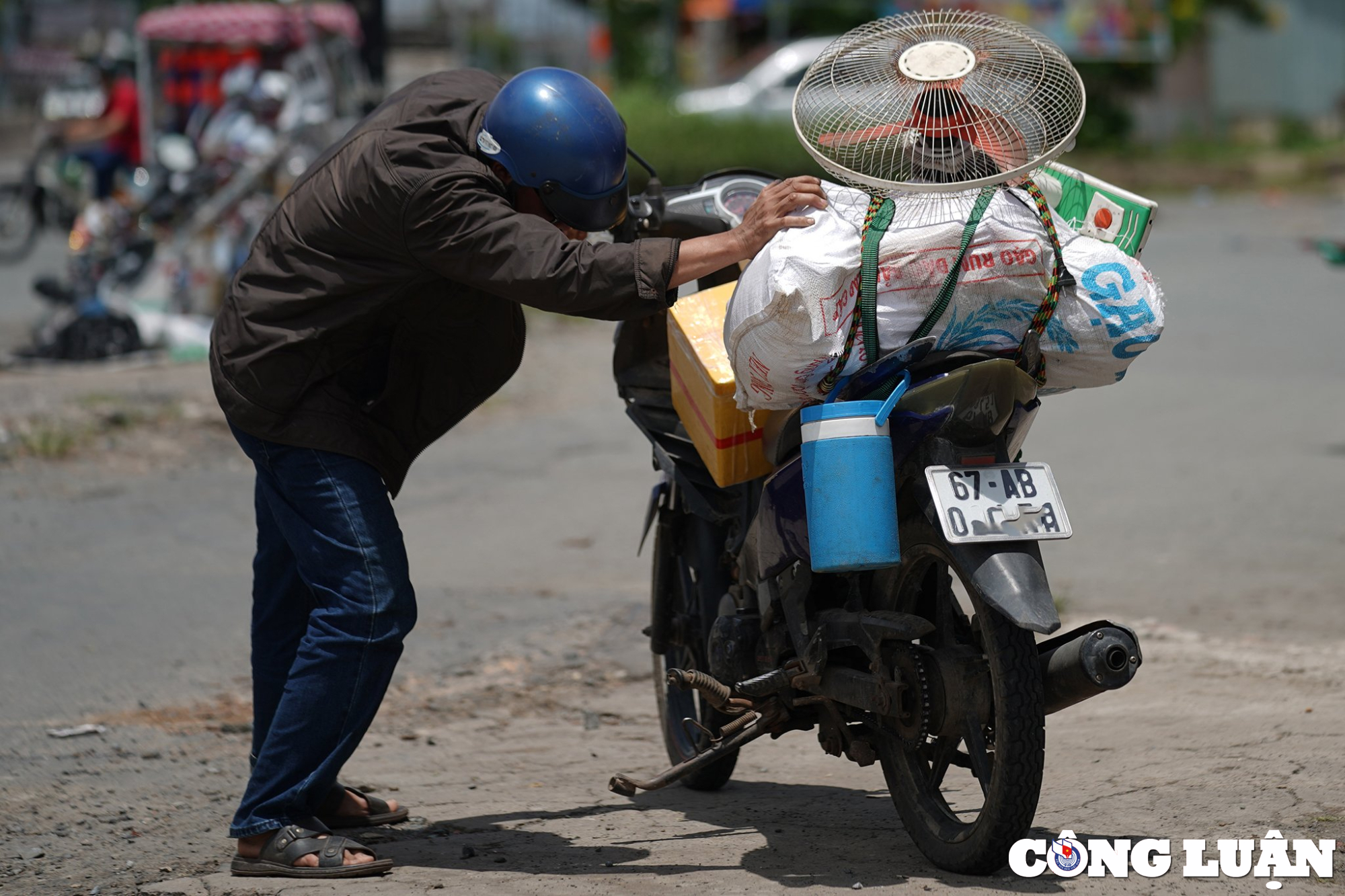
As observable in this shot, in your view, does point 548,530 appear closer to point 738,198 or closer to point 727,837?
point 738,198

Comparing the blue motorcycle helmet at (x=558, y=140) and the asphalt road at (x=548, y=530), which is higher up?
the blue motorcycle helmet at (x=558, y=140)

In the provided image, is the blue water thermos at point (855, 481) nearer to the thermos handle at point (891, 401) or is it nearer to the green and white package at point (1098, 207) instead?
the thermos handle at point (891, 401)

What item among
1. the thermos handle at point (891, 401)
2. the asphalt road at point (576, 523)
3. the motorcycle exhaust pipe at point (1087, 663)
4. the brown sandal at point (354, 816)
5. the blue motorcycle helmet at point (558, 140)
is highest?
the blue motorcycle helmet at point (558, 140)

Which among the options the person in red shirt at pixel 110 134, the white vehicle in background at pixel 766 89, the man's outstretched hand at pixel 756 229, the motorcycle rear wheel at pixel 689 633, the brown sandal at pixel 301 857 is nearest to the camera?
the man's outstretched hand at pixel 756 229

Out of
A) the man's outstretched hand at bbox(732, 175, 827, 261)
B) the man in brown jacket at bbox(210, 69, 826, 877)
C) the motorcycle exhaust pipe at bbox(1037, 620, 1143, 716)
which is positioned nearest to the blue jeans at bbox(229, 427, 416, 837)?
the man in brown jacket at bbox(210, 69, 826, 877)

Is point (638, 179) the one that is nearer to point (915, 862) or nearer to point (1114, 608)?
point (1114, 608)

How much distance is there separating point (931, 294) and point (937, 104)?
0.41 metres

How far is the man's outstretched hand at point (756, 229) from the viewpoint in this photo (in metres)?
2.94

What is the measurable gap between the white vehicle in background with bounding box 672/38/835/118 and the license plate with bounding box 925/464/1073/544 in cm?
1746

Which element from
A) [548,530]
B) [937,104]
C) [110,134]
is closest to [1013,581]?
[937,104]

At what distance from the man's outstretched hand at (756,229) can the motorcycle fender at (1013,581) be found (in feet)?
2.32

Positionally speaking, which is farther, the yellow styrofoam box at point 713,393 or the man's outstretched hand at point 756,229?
the yellow styrofoam box at point 713,393

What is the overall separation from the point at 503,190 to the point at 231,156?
27.5 feet

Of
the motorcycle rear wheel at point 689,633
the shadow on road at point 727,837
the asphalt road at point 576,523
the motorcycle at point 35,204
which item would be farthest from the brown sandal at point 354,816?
the motorcycle at point 35,204
